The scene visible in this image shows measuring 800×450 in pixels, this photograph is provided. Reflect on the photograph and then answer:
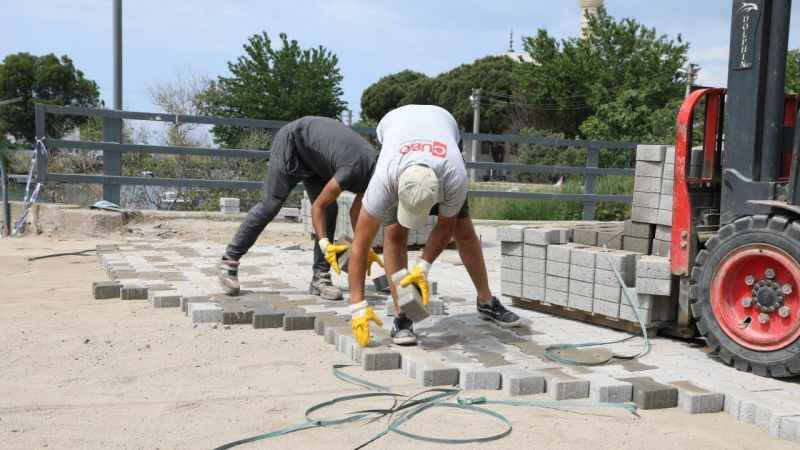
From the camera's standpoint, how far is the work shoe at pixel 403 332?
13.9 feet

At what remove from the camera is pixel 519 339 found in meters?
4.49

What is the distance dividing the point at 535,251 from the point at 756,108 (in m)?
1.80

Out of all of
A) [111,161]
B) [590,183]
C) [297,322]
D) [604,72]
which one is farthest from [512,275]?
[604,72]

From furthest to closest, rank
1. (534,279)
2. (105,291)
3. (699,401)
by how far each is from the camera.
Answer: (105,291), (534,279), (699,401)

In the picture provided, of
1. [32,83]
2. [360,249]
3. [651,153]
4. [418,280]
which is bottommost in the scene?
[418,280]

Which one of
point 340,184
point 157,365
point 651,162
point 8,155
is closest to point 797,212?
point 651,162

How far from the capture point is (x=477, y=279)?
4.83 meters

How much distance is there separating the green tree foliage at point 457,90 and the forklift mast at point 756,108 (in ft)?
114

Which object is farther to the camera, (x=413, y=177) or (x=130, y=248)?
(x=130, y=248)

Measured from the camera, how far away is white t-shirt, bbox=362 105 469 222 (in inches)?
158

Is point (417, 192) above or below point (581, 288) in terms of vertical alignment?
above

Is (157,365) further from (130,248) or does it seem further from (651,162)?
(130,248)

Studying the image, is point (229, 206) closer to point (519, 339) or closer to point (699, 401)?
point (519, 339)

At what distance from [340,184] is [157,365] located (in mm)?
1814
